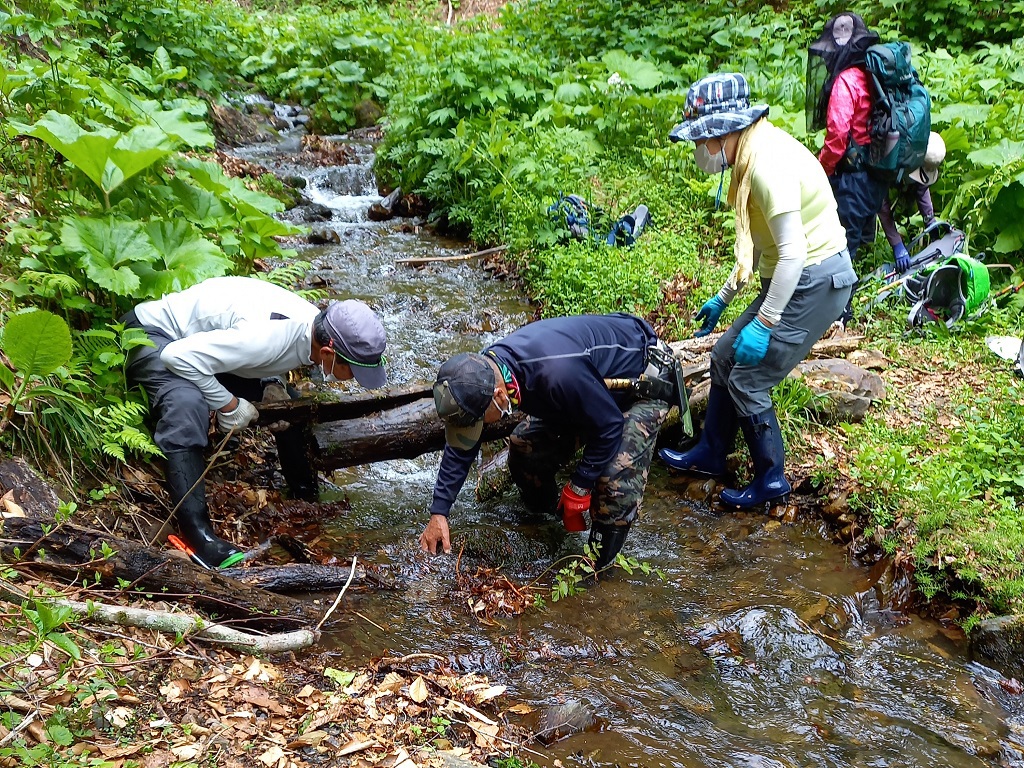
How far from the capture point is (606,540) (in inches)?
159


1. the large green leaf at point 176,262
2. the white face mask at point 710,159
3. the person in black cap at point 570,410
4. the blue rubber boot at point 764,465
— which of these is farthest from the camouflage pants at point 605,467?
the large green leaf at point 176,262

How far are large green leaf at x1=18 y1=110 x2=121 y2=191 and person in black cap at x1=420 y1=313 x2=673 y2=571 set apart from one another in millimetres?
2138

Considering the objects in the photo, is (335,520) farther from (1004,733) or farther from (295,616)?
(1004,733)

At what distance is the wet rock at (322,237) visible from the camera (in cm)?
882

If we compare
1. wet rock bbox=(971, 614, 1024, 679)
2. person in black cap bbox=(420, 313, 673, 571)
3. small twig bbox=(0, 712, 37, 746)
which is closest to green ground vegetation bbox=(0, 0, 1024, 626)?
wet rock bbox=(971, 614, 1024, 679)

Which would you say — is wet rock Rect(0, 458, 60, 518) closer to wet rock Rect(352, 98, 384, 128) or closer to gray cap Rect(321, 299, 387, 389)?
gray cap Rect(321, 299, 387, 389)

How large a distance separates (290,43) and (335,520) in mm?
14202

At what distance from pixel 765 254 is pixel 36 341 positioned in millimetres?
3658

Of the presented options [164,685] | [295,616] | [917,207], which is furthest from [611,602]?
[917,207]

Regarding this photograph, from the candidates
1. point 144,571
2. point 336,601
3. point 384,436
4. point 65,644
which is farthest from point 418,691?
point 384,436

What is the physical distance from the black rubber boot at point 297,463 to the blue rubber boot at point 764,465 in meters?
2.61

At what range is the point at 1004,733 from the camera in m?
3.23

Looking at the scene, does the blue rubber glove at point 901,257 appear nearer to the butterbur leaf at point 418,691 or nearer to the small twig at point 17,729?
the butterbur leaf at point 418,691

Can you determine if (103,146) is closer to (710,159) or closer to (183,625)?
(183,625)
